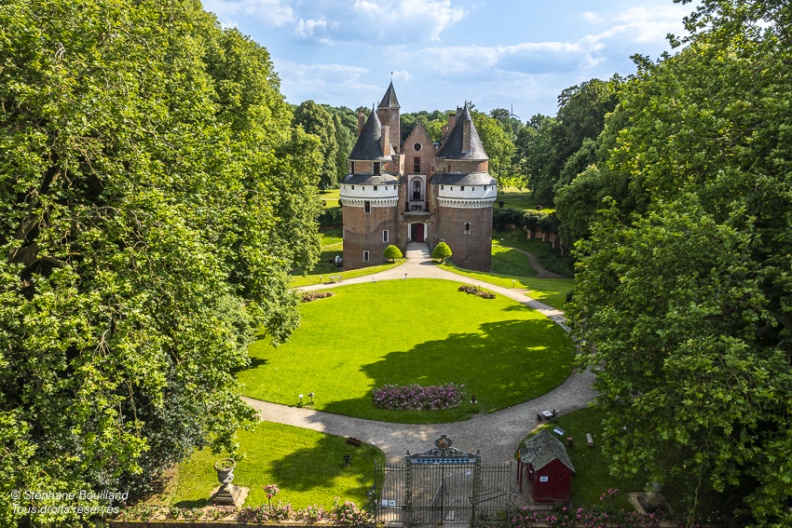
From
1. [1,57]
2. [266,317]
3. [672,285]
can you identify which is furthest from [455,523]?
[1,57]

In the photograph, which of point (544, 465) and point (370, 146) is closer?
point (544, 465)

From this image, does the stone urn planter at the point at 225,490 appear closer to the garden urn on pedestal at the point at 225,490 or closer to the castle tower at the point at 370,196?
the garden urn on pedestal at the point at 225,490

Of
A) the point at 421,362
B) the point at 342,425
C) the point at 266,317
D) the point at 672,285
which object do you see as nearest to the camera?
the point at 672,285

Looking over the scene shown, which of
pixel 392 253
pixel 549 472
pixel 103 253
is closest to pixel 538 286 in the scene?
pixel 392 253

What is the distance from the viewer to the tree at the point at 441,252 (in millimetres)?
44625

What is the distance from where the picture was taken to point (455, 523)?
13.9m

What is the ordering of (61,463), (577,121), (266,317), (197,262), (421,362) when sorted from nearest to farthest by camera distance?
(61,463), (197,262), (266,317), (421,362), (577,121)

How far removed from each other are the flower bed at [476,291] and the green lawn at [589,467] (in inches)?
611

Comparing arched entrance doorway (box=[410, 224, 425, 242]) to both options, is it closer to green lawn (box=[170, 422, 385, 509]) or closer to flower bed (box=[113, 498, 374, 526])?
green lawn (box=[170, 422, 385, 509])

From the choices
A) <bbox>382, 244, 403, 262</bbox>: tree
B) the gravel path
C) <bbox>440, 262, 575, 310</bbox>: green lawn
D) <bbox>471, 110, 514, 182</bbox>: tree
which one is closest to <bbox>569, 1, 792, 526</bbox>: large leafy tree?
the gravel path

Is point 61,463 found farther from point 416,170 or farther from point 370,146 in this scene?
point 416,170

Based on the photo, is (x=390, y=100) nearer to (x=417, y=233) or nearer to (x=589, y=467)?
(x=417, y=233)

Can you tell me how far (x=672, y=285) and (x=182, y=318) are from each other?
11.1 m

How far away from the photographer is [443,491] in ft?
46.7
